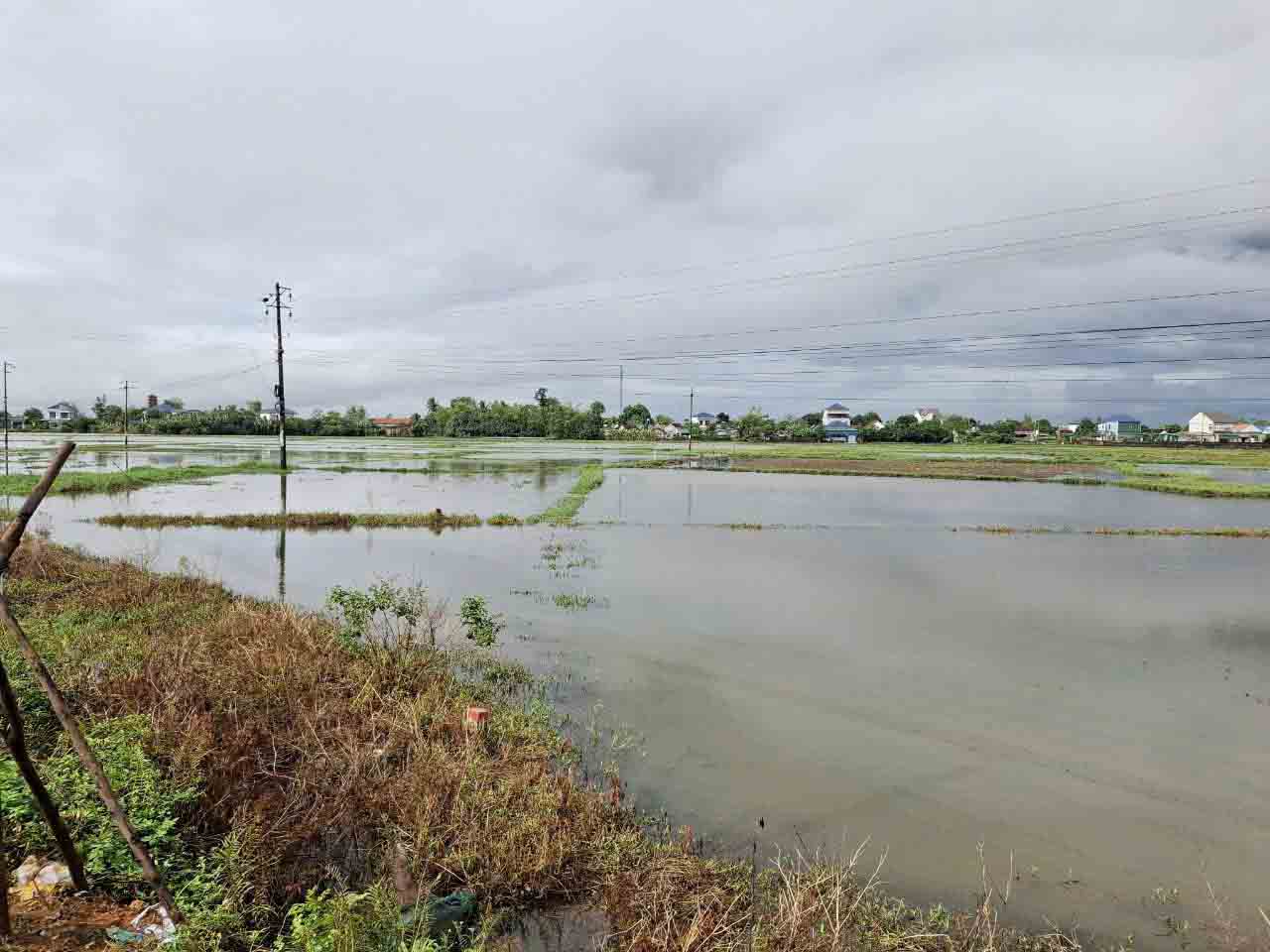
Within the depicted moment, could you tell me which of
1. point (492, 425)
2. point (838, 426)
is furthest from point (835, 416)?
point (492, 425)

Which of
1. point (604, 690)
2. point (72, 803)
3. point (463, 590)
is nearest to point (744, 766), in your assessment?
point (604, 690)

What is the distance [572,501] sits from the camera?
27781mm

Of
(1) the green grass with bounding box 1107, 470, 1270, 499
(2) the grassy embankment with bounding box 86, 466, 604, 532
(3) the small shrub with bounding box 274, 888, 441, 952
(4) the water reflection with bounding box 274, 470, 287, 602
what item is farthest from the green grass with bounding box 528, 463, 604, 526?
(1) the green grass with bounding box 1107, 470, 1270, 499

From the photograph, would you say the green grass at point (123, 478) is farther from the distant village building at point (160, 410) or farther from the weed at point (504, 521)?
the distant village building at point (160, 410)

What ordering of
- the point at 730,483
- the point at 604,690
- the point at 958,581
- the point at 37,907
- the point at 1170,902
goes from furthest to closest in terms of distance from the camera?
the point at 730,483, the point at 958,581, the point at 604,690, the point at 1170,902, the point at 37,907

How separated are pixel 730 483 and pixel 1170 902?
32.2 metres

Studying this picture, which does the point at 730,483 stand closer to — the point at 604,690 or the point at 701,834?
the point at 604,690

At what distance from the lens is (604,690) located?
28.1ft

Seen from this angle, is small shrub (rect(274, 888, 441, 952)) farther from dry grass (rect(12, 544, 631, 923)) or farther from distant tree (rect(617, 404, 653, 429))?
distant tree (rect(617, 404, 653, 429))

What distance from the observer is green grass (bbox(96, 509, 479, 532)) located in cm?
2027

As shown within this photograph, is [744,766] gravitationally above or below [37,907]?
below

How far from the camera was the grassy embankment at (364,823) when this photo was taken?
4.05 meters

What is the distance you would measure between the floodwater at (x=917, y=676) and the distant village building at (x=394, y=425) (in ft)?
334

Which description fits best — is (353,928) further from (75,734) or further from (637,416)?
(637,416)
